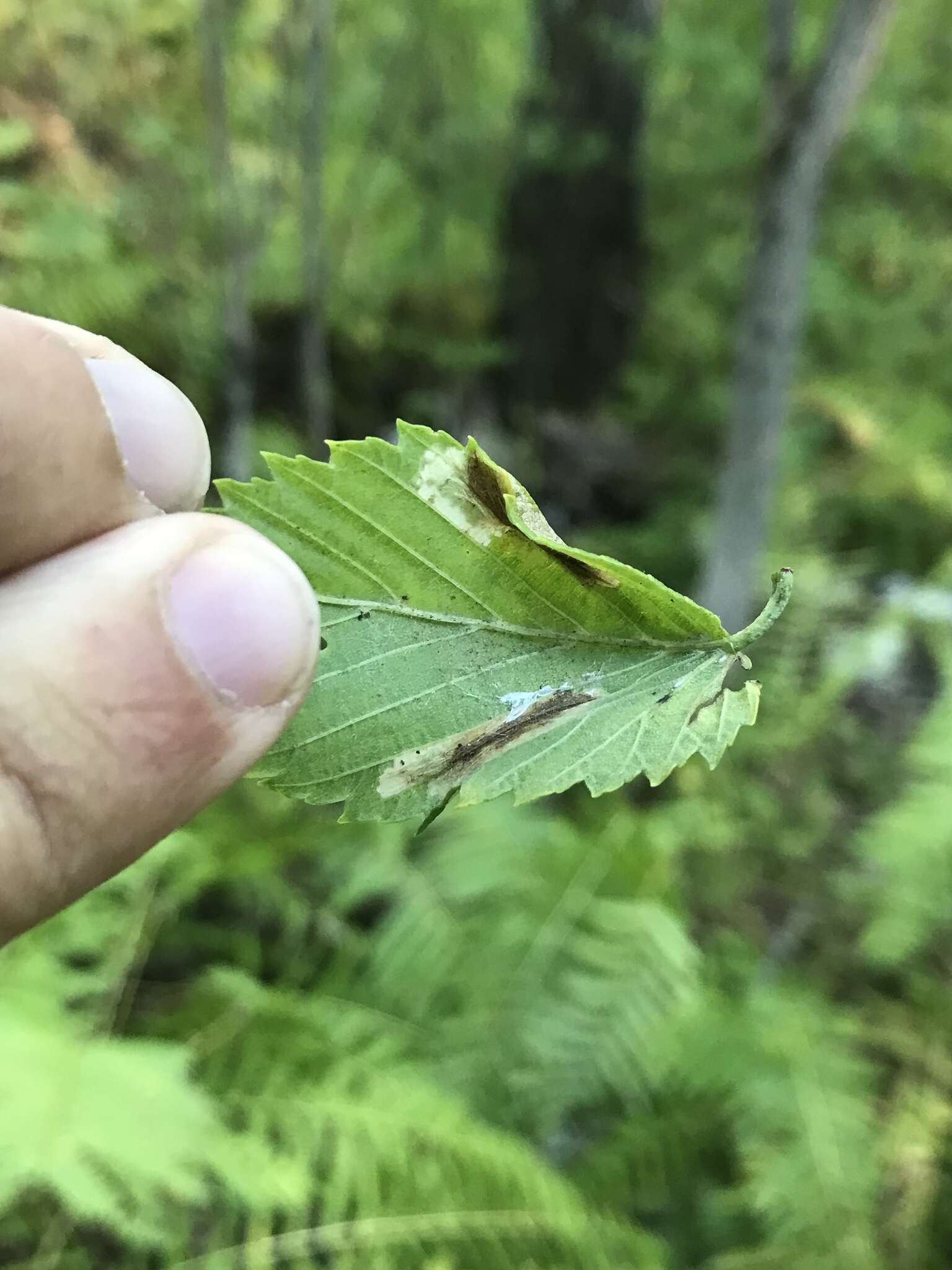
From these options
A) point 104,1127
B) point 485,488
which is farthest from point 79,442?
point 104,1127

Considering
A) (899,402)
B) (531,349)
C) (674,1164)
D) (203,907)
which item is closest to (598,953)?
(674,1164)

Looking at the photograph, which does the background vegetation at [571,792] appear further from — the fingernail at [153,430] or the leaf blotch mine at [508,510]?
the leaf blotch mine at [508,510]

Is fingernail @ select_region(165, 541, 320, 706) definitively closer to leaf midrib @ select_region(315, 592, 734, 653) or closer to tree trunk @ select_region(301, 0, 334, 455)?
leaf midrib @ select_region(315, 592, 734, 653)

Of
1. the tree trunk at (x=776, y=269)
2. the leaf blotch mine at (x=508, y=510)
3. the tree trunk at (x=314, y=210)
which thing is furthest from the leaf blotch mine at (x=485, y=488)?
the tree trunk at (x=314, y=210)

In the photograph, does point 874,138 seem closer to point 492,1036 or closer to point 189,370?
point 189,370

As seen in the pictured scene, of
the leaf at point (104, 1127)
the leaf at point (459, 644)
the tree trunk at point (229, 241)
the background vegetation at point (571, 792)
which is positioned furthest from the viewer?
the tree trunk at point (229, 241)

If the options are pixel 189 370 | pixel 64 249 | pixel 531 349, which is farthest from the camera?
pixel 531 349
